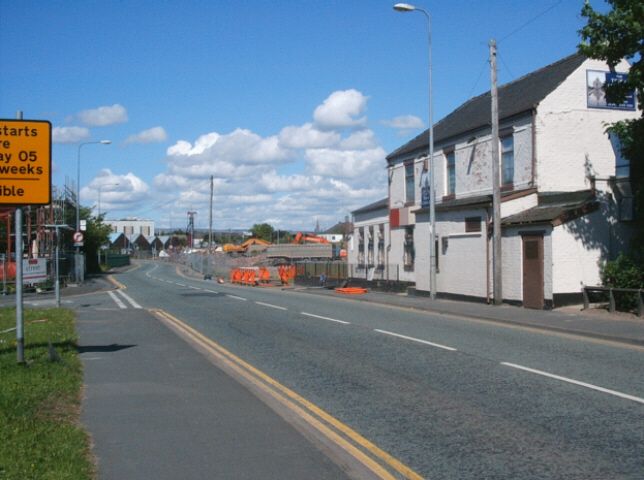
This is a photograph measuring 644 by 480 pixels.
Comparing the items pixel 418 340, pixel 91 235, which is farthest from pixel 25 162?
pixel 91 235

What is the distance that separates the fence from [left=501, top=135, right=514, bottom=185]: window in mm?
6389

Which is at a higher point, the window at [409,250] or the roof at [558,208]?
the roof at [558,208]

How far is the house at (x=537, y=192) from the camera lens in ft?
69.7

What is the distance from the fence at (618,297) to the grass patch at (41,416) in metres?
13.5

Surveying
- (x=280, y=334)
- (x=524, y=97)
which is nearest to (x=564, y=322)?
(x=280, y=334)

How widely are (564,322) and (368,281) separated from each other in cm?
2008

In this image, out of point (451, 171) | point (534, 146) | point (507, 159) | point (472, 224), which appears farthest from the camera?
point (451, 171)

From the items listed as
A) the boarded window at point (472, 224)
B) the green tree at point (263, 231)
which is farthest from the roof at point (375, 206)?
the green tree at point (263, 231)

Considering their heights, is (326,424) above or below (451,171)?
below

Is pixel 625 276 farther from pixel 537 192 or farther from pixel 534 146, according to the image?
pixel 534 146

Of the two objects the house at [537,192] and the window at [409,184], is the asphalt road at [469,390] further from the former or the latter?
the window at [409,184]

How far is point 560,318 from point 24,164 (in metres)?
13.5

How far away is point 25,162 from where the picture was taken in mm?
10328

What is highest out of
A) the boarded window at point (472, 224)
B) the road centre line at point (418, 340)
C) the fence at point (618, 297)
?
the boarded window at point (472, 224)
